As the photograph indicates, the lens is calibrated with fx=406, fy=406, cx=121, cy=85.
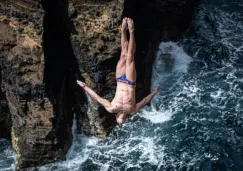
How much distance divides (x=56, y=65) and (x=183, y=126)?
7.02 meters

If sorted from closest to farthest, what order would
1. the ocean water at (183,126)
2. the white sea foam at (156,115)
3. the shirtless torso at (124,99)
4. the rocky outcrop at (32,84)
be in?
the shirtless torso at (124,99), the rocky outcrop at (32,84), the ocean water at (183,126), the white sea foam at (156,115)

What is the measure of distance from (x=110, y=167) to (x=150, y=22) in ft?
24.9

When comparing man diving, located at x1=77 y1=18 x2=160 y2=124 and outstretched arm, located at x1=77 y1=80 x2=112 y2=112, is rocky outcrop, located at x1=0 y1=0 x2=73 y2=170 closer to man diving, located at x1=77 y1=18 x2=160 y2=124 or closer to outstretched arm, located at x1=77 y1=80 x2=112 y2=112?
outstretched arm, located at x1=77 y1=80 x2=112 y2=112

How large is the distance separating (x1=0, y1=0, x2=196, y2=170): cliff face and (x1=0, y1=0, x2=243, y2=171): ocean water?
0.93 m

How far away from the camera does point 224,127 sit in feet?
65.4

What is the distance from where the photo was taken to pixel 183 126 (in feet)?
66.6

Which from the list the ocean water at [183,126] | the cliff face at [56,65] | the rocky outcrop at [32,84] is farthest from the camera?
the ocean water at [183,126]

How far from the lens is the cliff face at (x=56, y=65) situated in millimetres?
16906

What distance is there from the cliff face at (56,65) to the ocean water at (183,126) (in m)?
0.93

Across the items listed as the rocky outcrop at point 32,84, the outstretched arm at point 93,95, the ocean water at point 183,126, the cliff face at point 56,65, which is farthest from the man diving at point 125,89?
the ocean water at point 183,126

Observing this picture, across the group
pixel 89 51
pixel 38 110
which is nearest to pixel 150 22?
pixel 89 51

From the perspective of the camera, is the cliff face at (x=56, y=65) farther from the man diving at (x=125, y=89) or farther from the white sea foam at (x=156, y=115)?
the man diving at (x=125, y=89)

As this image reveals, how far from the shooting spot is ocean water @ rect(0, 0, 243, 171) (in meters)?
18.9

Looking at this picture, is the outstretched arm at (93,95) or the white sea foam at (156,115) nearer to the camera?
the outstretched arm at (93,95)
